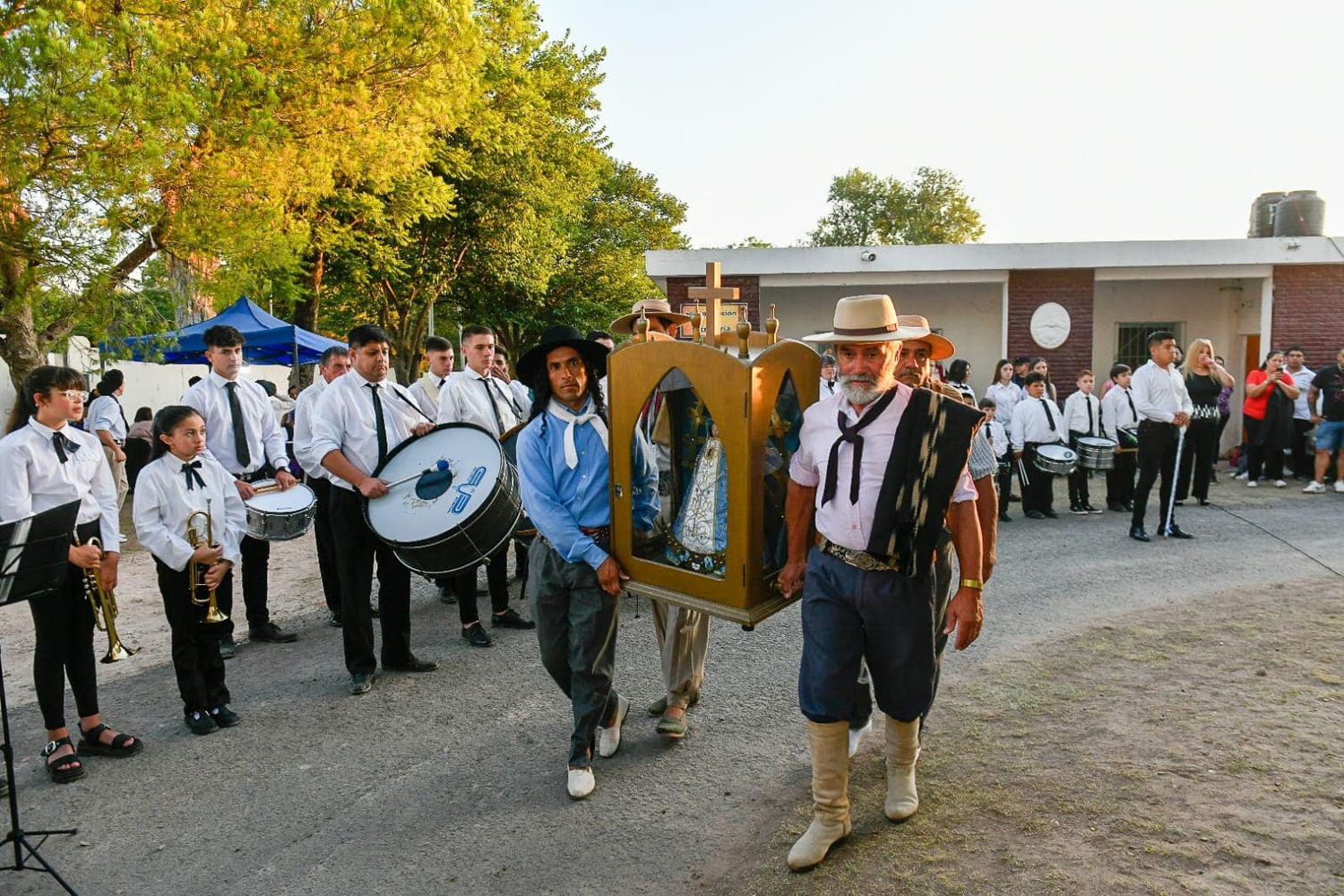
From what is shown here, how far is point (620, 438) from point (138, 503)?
262 centimetres

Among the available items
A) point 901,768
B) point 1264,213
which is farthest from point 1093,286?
point 901,768

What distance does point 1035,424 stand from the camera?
34.7 feet

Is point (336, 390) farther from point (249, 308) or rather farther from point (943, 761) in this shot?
point (249, 308)

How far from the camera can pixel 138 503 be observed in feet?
14.2

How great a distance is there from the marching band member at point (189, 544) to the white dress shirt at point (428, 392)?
1.82 metres

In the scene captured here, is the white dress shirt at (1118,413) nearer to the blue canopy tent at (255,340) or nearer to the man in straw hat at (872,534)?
the man in straw hat at (872,534)

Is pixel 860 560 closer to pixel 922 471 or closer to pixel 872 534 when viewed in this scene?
pixel 872 534

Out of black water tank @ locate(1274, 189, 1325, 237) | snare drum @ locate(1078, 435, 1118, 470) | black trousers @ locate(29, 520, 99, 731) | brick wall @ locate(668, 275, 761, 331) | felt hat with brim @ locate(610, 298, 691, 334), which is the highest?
black water tank @ locate(1274, 189, 1325, 237)

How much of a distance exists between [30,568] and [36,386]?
1.25 meters

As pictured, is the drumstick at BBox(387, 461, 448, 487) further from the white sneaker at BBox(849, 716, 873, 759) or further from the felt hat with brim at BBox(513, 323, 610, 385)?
the white sneaker at BBox(849, 716, 873, 759)

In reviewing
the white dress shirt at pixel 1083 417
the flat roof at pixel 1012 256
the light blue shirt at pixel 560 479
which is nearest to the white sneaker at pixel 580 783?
the light blue shirt at pixel 560 479

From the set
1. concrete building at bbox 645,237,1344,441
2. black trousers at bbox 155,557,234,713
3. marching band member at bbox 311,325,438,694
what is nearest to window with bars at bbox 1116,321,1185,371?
concrete building at bbox 645,237,1344,441

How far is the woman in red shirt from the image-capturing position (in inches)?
498

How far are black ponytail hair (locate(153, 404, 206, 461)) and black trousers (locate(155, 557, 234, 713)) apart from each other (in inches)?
23.3
